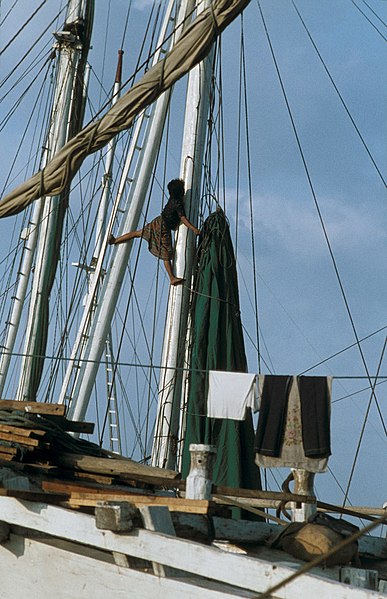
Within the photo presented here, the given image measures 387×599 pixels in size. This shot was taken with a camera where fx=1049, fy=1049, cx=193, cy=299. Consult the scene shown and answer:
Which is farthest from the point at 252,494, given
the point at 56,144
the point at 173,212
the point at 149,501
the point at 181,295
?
the point at 56,144

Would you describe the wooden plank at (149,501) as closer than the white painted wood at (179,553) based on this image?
No

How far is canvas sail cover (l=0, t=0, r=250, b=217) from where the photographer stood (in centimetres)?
977

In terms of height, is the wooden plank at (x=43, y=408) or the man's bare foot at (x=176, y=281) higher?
the man's bare foot at (x=176, y=281)

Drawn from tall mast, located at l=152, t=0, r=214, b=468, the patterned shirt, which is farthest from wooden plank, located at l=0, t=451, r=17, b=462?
the patterned shirt

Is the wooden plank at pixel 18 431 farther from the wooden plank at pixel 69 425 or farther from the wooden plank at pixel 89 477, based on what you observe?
the wooden plank at pixel 69 425

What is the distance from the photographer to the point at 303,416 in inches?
460

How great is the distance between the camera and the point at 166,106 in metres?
18.6

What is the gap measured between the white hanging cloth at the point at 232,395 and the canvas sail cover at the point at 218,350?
2.68 m

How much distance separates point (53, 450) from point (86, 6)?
1733 centimetres

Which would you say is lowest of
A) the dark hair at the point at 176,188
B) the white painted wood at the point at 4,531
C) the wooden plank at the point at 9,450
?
the white painted wood at the point at 4,531

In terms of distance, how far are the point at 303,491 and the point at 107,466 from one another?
198 centimetres

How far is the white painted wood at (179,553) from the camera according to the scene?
638 centimetres

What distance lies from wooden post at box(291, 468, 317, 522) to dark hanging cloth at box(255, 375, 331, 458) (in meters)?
0.51

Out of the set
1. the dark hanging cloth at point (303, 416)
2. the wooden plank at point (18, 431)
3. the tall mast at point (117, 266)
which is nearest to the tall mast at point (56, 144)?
the tall mast at point (117, 266)
